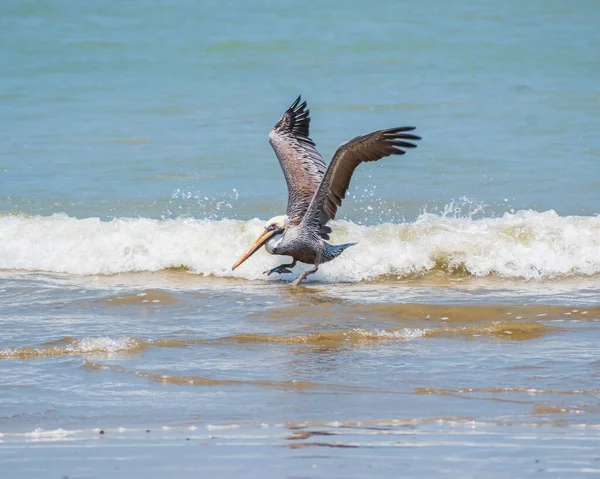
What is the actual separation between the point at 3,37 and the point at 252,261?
14428mm

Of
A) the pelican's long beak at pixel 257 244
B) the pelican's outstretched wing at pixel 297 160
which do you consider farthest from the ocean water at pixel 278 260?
the pelican's outstretched wing at pixel 297 160

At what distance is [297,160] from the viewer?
1095 cm

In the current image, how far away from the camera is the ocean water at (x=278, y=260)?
17.8ft

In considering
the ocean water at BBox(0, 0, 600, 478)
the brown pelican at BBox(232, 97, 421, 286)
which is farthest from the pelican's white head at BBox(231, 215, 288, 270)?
the ocean water at BBox(0, 0, 600, 478)

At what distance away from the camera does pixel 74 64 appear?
22297 mm

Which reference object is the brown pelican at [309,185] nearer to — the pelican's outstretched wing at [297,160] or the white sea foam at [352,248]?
the pelican's outstretched wing at [297,160]

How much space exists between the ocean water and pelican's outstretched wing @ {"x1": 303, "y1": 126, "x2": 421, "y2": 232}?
28.1 inches

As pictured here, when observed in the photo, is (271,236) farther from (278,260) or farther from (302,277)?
(278,260)

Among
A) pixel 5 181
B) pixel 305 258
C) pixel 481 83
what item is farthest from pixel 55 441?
pixel 481 83

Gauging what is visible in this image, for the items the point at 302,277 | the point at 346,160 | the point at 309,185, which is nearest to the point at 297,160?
the point at 309,185

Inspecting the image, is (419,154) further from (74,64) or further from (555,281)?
(74,64)

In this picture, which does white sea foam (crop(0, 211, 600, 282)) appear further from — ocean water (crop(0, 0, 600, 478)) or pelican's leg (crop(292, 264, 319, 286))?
pelican's leg (crop(292, 264, 319, 286))

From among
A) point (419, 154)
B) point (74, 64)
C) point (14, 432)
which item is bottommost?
point (14, 432)

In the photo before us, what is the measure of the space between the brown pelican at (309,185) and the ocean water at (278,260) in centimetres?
34
